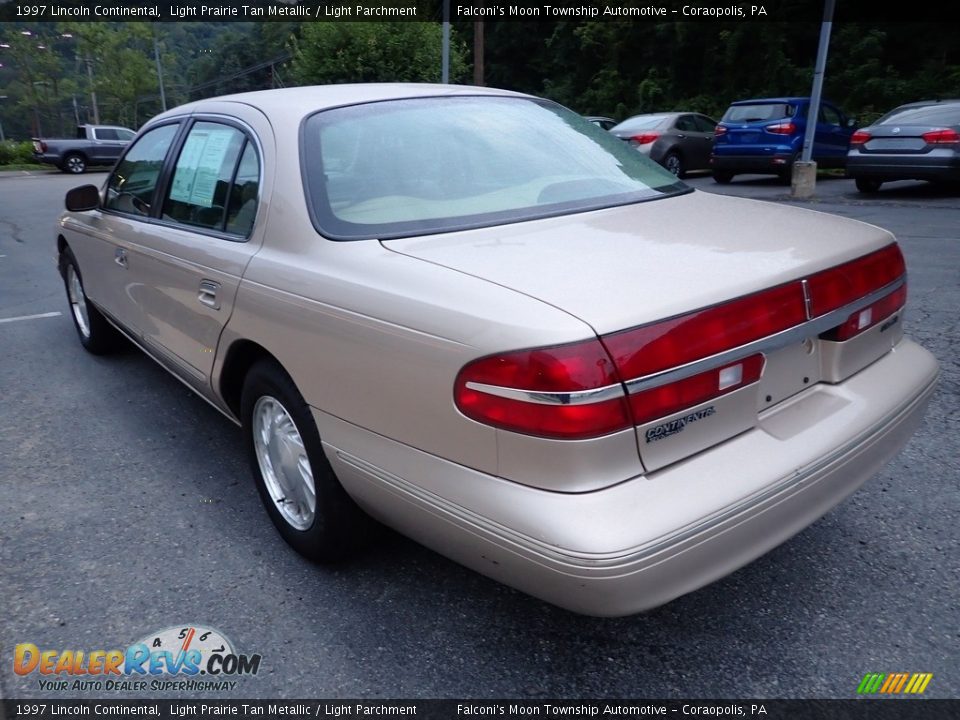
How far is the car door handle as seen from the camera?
2730 mm

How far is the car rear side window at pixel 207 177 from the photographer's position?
2.81 meters

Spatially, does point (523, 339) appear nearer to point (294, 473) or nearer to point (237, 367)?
point (294, 473)

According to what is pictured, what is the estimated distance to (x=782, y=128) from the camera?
13.3 metres

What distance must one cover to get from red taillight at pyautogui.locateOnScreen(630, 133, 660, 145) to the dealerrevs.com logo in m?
13.9

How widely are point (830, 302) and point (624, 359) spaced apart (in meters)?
0.80

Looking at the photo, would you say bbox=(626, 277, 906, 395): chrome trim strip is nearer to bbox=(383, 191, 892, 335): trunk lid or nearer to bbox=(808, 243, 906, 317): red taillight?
bbox=(808, 243, 906, 317): red taillight

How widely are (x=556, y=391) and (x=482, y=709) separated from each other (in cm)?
93

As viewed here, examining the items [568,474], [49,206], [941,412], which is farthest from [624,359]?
[49,206]

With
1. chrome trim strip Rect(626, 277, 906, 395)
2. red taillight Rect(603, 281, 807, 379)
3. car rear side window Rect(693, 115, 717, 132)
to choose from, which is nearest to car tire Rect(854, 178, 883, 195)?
car rear side window Rect(693, 115, 717, 132)

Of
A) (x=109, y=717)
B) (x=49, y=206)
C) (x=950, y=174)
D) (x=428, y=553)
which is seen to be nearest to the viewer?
(x=109, y=717)

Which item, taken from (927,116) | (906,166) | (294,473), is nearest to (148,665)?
(294,473)

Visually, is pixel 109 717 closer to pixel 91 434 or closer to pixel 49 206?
pixel 91 434

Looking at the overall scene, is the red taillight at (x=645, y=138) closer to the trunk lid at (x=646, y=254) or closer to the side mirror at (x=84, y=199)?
the side mirror at (x=84, y=199)

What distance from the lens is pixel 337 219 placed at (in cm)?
234
